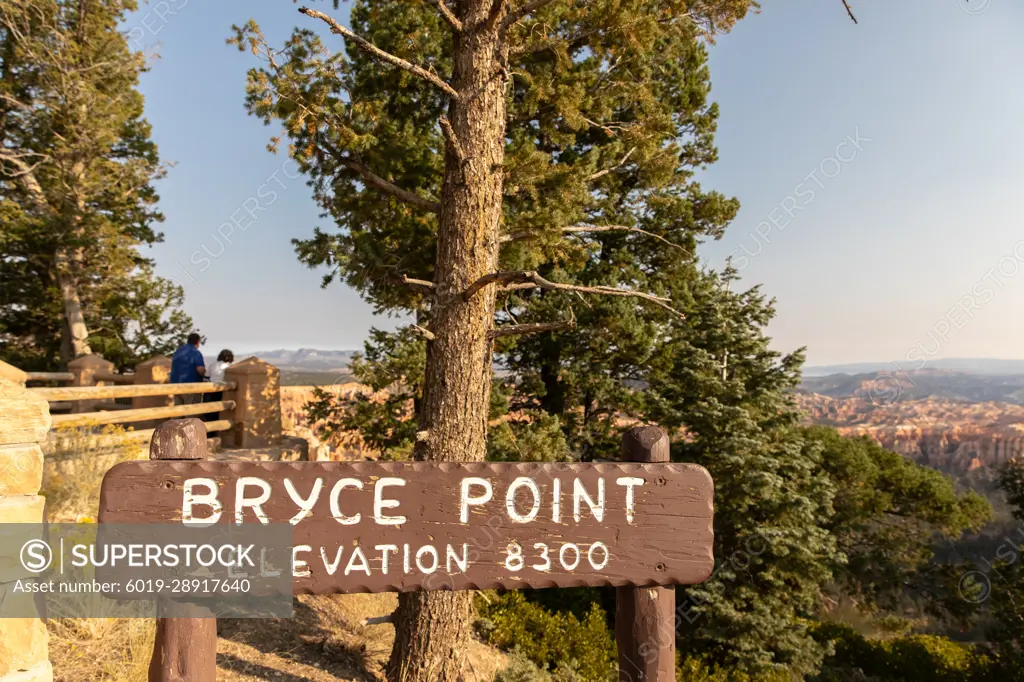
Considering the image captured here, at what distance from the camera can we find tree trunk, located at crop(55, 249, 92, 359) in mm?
13672

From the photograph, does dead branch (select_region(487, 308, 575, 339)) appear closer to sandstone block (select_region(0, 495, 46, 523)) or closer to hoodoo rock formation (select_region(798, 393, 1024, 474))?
sandstone block (select_region(0, 495, 46, 523))

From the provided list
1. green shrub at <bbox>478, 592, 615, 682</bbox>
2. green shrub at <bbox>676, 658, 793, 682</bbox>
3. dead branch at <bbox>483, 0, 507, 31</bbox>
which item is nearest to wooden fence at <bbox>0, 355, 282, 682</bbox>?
Answer: dead branch at <bbox>483, 0, 507, 31</bbox>

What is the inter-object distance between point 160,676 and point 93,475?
5.29 metres

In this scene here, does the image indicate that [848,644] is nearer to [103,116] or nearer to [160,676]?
[160,676]

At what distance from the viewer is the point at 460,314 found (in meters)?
4.99

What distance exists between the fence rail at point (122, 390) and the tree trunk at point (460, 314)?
433 cm

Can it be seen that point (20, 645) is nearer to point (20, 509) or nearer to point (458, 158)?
point (20, 509)

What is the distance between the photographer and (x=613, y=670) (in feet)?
21.8

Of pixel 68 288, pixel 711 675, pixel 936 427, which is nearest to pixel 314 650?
pixel 711 675

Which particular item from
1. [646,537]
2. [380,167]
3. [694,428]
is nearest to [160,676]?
[646,537]

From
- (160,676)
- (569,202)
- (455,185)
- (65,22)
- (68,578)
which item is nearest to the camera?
(160,676)

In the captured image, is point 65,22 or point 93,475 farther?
point 65,22

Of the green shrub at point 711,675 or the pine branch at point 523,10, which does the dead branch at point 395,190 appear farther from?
the green shrub at point 711,675

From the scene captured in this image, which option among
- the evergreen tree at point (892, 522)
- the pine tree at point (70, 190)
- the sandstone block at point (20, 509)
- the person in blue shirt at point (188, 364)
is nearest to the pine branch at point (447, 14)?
the sandstone block at point (20, 509)
